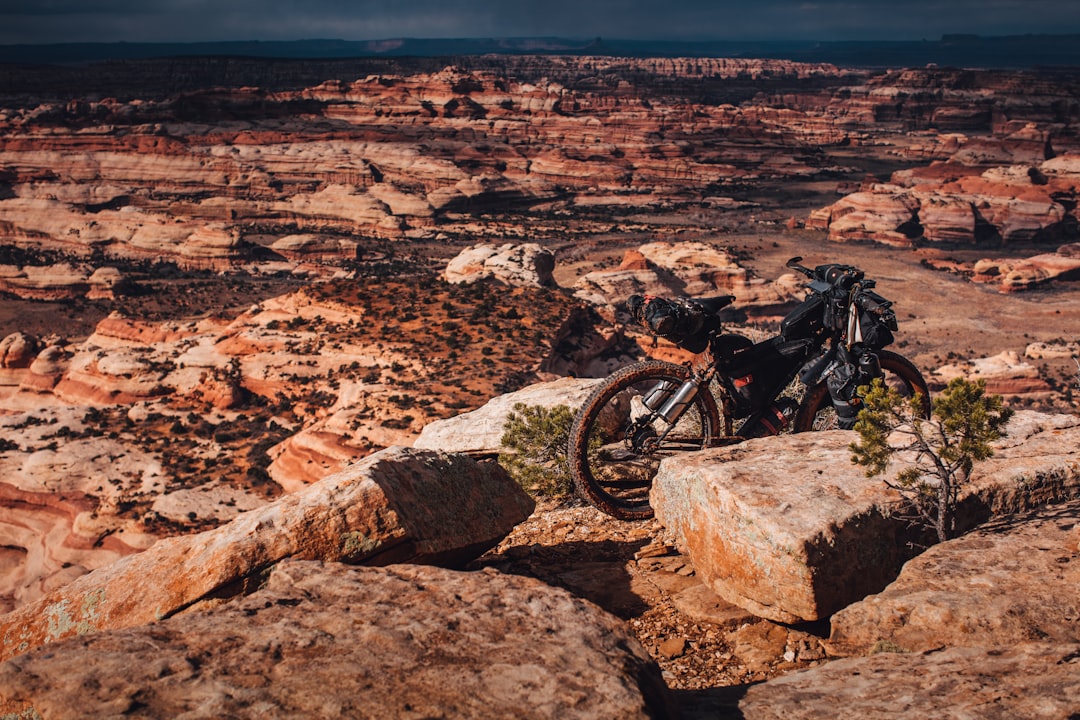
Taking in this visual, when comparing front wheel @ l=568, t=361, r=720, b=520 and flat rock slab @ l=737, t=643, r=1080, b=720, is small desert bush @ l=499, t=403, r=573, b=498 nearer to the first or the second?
front wheel @ l=568, t=361, r=720, b=520

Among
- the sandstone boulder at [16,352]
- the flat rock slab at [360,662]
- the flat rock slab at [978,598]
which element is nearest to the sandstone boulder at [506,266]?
the sandstone boulder at [16,352]

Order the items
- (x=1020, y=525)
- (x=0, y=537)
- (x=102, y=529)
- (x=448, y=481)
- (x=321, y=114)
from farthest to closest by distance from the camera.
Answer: (x=321, y=114) < (x=0, y=537) < (x=102, y=529) < (x=448, y=481) < (x=1020, y=525)

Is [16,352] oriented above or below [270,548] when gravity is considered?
below

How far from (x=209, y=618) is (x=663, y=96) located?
6188 inches

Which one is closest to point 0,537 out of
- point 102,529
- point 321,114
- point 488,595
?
point 102,529

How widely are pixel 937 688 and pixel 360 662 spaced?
2701mm

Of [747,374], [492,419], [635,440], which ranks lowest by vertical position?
[492,419]

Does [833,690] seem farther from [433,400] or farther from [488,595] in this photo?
[433,400]

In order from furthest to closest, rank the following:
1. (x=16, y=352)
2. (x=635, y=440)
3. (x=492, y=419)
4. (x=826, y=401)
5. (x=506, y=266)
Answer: (x=506, y=266) < (x=16, y=352) < (x=492, y=419) < (x=826, y=401) < (x=635, y=440)

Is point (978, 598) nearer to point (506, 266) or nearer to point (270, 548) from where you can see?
point (270, 548)

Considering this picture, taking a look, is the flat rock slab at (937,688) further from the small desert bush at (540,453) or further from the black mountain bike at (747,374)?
the small desert bush at (540,453)

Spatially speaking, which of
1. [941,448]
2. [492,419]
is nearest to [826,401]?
[941,448]

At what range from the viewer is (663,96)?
152 meters

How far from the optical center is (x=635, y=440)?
8.26 m
